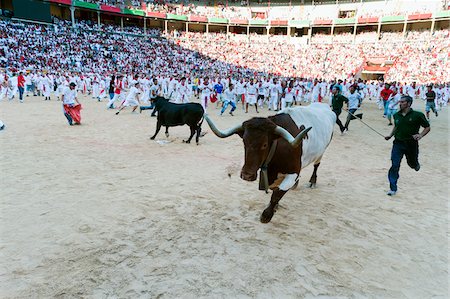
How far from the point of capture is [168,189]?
5625mm

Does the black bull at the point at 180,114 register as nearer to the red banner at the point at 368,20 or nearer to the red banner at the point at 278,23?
the red banner at the point at 368,20

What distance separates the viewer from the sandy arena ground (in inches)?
126

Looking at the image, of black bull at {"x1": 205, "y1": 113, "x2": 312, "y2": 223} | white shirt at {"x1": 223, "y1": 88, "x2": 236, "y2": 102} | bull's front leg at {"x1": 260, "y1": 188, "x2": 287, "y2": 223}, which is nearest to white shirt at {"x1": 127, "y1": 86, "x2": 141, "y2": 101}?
white shirt at {"x1": 223, "y1": 88, "x2": 236, "y2": 102}

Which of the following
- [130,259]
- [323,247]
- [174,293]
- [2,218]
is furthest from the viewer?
[2,218]

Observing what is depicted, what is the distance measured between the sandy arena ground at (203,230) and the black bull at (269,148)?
807mm

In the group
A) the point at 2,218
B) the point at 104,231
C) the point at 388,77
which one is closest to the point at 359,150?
the point at 104,231

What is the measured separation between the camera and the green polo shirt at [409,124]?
17.4 ft

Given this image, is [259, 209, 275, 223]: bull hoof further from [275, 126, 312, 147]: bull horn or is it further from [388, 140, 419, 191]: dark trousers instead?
[388, 140, 419, 191]: dark trousers

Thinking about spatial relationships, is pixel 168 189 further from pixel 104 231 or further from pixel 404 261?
pixel 404 261

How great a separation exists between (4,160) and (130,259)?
5049 millimetres

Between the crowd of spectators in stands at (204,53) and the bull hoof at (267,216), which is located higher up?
the crowd of spectators in stands at (204,53)

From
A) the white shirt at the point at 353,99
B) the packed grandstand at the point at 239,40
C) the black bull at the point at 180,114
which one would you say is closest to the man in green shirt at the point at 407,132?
the black bull at the point at 180,114

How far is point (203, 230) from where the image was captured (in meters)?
4.25

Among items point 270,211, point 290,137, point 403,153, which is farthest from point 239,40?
point 290,137
